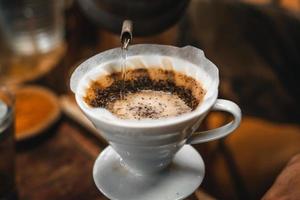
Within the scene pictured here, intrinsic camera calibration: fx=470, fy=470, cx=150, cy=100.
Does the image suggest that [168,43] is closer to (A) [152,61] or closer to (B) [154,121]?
(A) [152,61]

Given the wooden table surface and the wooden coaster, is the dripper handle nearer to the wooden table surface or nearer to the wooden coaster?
the wooden table surface

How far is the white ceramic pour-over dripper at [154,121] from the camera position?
686 mm

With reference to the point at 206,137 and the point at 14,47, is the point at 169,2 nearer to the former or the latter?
→ the point at 206,137

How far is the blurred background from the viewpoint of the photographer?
113cm

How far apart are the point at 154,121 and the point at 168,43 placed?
0.42 m

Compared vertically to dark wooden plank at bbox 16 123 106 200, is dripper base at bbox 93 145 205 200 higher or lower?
higher

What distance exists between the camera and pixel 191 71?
82 cm

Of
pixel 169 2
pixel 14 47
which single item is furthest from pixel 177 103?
Result: pixel 14 47

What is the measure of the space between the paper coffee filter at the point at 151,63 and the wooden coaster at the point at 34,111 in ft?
2.45

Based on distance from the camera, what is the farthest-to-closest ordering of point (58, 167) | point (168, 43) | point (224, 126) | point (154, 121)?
1. point (58, 167)
2. point (168, 43)
3. point (224, 126)
4. point (154, 121)

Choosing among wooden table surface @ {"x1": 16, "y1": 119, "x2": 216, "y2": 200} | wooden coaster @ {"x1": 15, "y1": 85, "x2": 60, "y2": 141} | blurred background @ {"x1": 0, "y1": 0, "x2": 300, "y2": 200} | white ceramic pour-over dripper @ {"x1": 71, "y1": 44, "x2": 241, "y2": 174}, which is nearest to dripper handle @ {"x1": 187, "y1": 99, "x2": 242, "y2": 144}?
white ceramic pour-over dripper @ {"x1": 71, "y1": 44, "x2": 241, "y2": 174}

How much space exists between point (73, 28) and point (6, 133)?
118cm

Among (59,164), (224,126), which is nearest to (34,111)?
(59,164)

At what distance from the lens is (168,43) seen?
1.07m
